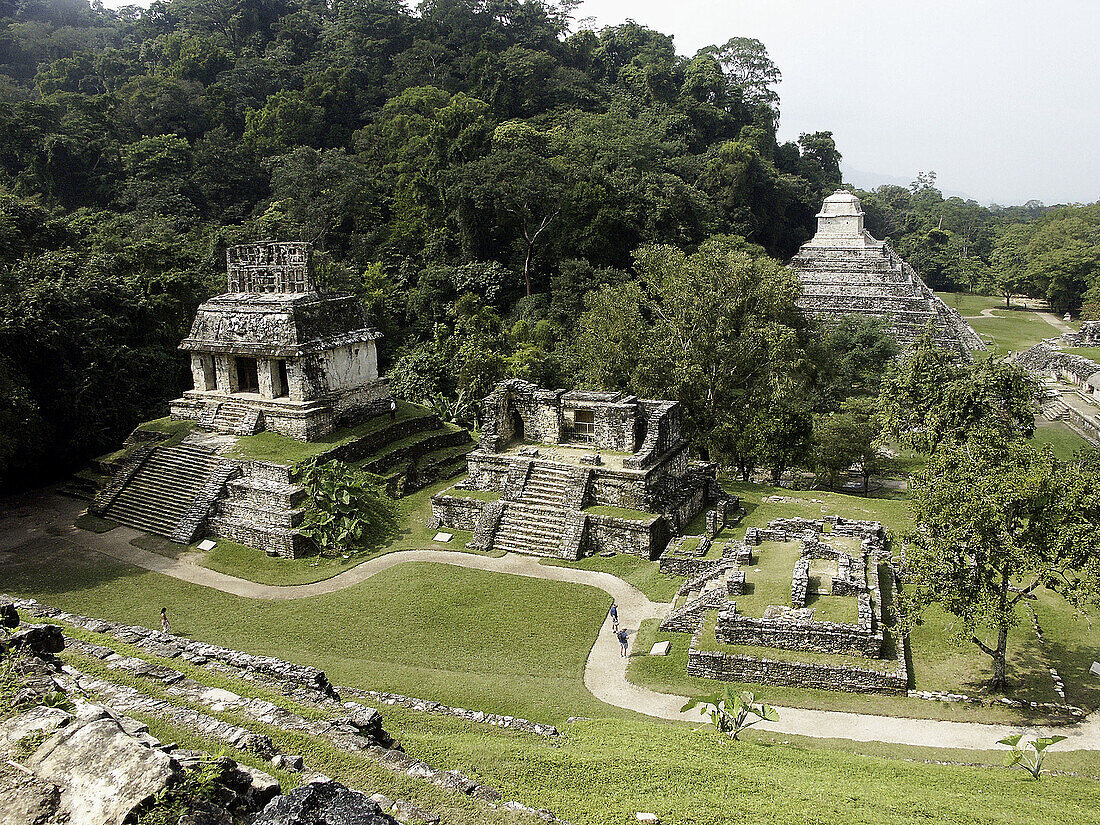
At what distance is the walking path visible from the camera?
10.8 m

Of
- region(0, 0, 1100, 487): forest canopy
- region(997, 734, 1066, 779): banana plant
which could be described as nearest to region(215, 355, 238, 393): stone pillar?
region(0, 0, 1100, 487): forest canopy

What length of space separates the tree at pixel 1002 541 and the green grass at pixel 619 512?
6277 mm

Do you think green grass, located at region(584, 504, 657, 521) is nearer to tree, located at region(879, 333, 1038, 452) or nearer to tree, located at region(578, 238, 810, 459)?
tree, located at region(879, 333, 1038, 452)

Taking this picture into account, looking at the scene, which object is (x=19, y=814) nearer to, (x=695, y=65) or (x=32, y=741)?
(x=32, y=741)

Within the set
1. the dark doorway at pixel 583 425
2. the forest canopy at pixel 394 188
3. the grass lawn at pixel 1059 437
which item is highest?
the forest canopy at pixel 394 188

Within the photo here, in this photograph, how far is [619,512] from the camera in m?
17.4

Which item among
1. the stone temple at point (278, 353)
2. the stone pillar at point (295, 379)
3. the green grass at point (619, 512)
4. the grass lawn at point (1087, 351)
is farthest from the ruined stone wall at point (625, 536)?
the grass lawn at point (1087, 351)

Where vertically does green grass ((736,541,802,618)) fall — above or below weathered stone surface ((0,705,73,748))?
below

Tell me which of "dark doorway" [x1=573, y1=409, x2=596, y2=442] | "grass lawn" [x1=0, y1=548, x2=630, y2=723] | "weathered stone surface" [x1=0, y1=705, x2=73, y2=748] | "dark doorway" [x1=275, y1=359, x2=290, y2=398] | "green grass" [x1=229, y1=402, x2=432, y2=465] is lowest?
"grass lawn" [x1=0, y1=548, x2=630, y2=723]

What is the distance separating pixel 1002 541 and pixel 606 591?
698cm

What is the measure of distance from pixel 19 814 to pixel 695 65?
61965 millimetres

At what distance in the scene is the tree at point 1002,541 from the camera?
10898 millimetres

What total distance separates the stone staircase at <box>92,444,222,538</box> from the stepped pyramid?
27.8m

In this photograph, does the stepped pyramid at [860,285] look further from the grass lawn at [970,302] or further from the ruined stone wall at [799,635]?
the ruined stone wall at [799,635]
